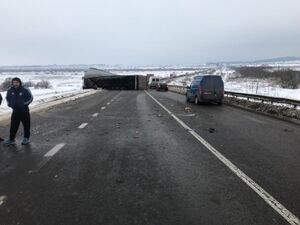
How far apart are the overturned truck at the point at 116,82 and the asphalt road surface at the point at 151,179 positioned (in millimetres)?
53609

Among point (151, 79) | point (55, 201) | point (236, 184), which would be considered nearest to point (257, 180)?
point (236, 184)

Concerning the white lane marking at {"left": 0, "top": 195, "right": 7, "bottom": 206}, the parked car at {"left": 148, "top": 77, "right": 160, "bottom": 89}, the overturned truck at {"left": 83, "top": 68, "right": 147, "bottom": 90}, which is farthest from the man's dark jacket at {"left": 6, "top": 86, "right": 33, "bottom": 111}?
the parked car at {"left": 148, "top": 77, "right": 160, "bottom": 89}

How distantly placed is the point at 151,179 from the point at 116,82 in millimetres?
60474

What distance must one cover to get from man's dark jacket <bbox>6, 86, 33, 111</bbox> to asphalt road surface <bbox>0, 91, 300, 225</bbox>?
1.01 m

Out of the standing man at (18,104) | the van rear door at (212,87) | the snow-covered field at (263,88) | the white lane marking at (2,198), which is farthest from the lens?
the snow-covered field at (263,88)

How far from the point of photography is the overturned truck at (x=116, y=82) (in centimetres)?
6594

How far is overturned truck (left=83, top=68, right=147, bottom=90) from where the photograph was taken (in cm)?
6594

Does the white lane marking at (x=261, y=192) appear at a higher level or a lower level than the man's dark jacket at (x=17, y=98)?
lower

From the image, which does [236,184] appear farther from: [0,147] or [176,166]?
[0,147]

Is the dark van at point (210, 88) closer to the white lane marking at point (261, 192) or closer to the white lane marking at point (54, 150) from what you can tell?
the white lane marking at point (261, 192)

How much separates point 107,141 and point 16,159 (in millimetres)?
3022

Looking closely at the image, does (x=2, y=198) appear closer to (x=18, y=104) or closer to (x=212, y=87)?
(x=18, y=104)

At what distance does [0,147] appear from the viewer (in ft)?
32.9

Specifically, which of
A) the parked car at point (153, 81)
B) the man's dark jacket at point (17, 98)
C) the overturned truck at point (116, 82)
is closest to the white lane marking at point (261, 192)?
the man's dark jacket at point (17, 98)
